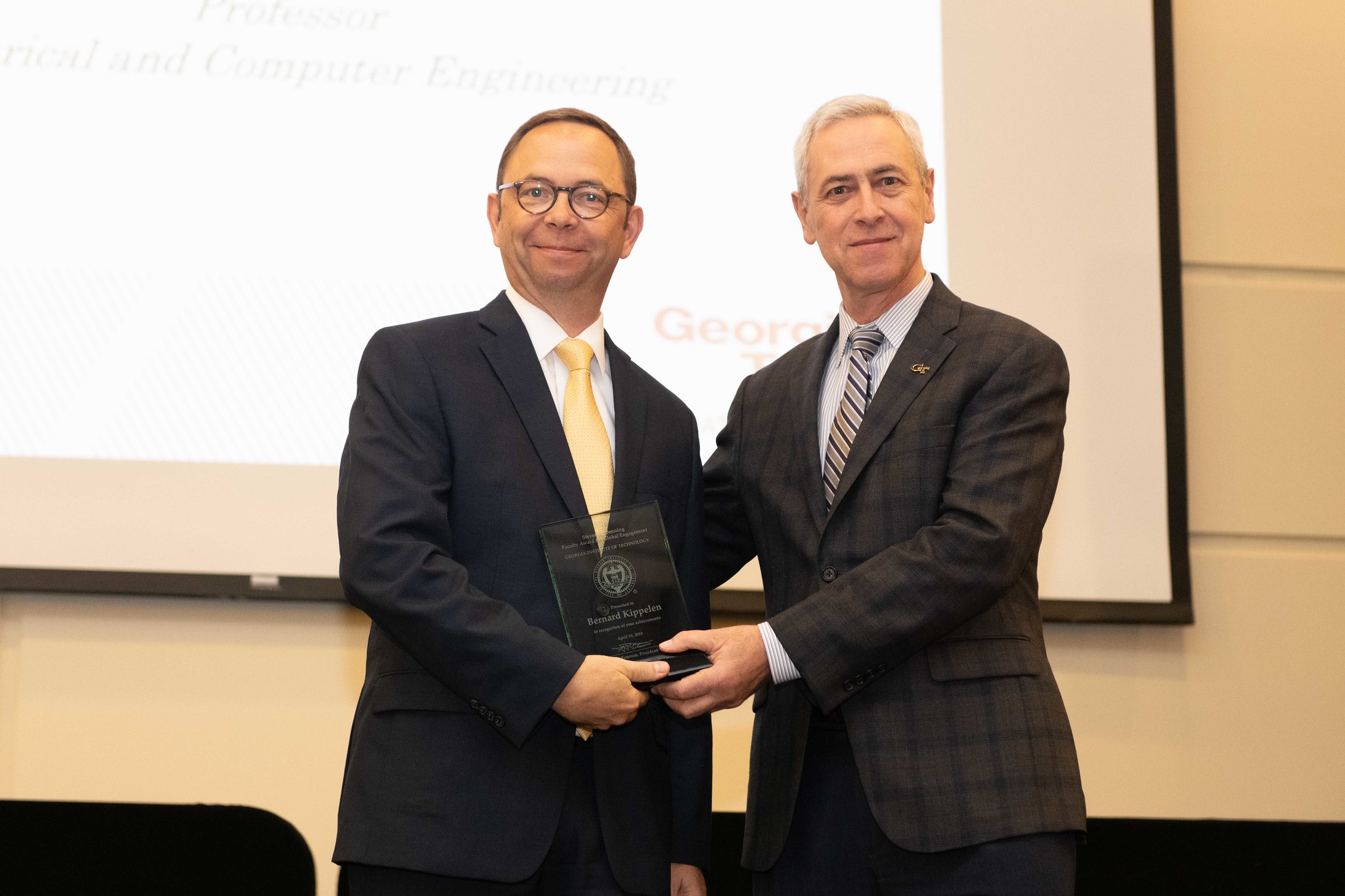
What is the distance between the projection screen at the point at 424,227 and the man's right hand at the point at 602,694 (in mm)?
1683

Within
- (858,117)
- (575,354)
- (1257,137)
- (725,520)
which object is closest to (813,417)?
(725,520)

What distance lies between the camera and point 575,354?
2137 mm

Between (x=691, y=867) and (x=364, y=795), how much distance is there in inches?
24.6

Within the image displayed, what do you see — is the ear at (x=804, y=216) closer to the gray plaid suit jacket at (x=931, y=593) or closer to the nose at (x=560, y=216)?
the gray plaid suit jacket at (x=931, y=593)

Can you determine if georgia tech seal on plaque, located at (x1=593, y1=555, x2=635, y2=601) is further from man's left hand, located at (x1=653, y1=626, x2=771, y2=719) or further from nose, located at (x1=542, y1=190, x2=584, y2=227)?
nose, located at (x1=542, y1=190, x2=584, y2=227)

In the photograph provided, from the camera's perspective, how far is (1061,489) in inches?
143

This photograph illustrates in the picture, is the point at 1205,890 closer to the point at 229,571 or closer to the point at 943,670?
the point at 943,670

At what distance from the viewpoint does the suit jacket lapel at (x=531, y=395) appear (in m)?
1.98

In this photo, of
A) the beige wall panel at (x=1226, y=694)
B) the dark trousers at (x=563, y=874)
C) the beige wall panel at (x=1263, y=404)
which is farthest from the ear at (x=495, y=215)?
the beige wall panel at (x=1263, y=404)

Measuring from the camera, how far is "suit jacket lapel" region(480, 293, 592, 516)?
1980 mm

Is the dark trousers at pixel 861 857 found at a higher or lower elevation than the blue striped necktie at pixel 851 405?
lower

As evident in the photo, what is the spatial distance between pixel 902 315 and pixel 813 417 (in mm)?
275

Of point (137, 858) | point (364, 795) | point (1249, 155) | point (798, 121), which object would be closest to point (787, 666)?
point (364, 795)

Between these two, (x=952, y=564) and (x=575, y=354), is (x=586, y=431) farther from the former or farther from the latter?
(x=952, y=564)
